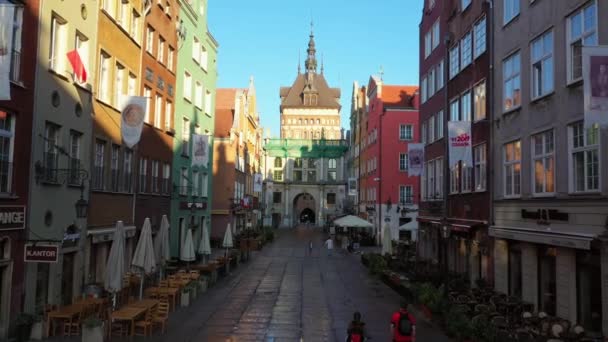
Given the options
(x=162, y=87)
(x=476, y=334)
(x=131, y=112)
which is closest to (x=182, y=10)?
(x=162, y=87)

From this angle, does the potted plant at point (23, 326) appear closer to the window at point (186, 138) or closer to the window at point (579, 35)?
the window at point (579, 35)

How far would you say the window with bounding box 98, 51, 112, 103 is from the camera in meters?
22.5

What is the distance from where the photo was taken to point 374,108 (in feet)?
205

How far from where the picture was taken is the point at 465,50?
26656mm

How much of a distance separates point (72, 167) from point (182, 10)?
58.4ft

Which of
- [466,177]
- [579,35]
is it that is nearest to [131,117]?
[579,35]

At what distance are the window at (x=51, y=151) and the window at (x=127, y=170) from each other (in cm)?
673

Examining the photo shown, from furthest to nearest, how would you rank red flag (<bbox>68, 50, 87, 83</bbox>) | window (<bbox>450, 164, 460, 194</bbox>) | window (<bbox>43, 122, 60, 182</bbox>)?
window (<bbox>450, 164, 460, 194</bbox>)
red flag (<bbox>68, 50, 87, 83</bbox>)
window (<bbox>43, 122, 60, 182</bbox>)

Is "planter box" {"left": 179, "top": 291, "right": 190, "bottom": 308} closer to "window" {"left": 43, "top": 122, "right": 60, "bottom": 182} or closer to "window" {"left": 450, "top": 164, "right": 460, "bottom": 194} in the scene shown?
"window" {"left": 43, "top": 122, "right": 60, "bottom": 182}

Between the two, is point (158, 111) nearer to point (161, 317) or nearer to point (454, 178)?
point (454, 178)

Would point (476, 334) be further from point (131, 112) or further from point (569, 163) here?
point (131, 112)

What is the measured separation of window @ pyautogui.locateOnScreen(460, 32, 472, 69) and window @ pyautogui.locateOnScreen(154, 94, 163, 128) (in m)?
15.5

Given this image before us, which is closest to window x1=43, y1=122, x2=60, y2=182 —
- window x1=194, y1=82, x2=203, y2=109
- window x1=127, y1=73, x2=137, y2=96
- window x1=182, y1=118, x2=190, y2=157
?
window x1=127, y1=73, x2=137, y2=96

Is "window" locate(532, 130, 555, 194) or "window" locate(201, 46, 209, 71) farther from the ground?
"window" locate(201, 46, 209, 71)
